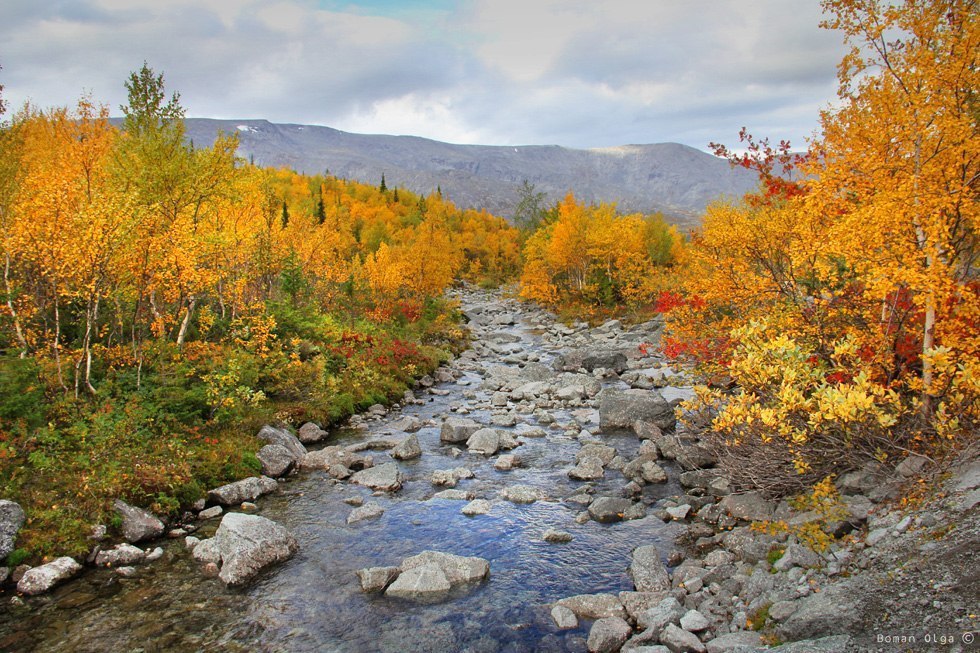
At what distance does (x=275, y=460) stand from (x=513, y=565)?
8.57 m

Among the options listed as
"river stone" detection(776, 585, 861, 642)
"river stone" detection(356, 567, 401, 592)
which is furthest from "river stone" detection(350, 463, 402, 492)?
"river stone" detection(776, 585, 861, 642)

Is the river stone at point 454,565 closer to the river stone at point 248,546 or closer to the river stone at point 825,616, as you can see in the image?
the river stone at point 248,546

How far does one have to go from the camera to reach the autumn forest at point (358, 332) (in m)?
9.38

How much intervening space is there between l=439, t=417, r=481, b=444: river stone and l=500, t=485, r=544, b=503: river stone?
4.53 metres

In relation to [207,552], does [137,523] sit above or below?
above

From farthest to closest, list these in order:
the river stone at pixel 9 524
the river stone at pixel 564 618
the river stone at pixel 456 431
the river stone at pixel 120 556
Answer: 1. the river stone at pixel 456 431
2. the river stone at pixel 120 556
3. the river stone at pixel 9 524
4. the river stone at pixel 564 618

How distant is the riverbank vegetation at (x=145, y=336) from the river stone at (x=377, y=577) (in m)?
5.86

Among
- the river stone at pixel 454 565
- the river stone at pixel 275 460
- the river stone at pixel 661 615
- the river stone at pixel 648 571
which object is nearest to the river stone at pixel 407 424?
the river stone at pixel 275 460

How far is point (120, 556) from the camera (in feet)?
36.8

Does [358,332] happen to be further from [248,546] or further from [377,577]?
[377,577]

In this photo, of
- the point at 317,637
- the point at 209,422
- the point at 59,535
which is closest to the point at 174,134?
the point at 209,422

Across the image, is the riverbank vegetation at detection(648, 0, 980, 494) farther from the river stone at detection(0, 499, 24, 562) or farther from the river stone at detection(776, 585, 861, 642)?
the river stone at detection(0, 499, 24, 562)

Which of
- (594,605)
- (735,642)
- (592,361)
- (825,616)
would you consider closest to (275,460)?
(594,605)

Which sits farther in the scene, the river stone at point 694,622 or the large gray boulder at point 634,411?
the large gray boulder at point 634,411
